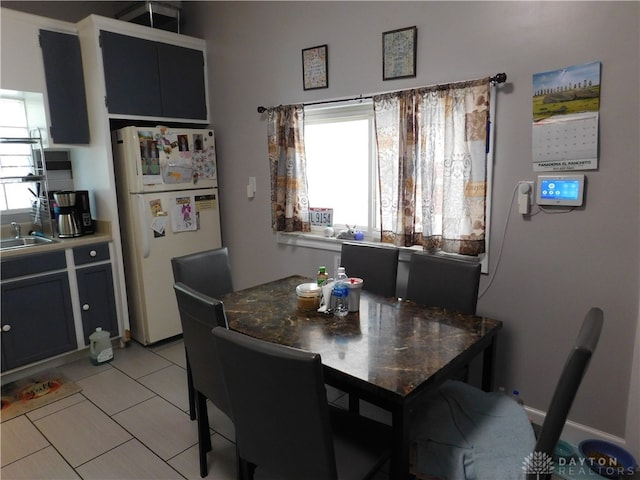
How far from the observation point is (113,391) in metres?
2.78

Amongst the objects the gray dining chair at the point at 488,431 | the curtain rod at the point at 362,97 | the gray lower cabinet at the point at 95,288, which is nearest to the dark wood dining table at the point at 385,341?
the gray dining chair at the point at 488,431

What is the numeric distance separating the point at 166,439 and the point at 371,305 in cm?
134

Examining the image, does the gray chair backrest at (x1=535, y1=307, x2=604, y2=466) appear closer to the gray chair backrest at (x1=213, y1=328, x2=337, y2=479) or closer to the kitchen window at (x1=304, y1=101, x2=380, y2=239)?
the gray chair backrest at (x1=213, y1=328, x2=337, y2=479)

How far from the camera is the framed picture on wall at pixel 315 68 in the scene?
2.88m

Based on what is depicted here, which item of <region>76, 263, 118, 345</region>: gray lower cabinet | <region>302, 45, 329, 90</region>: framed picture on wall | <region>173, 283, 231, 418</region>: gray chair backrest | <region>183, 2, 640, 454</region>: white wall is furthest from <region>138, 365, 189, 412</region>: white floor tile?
<region>302, 45, 329, 90</region>: framed picture on wall

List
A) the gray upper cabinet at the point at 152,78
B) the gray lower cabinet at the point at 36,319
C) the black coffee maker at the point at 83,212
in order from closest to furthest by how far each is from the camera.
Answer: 1. the gray lower cabinet at the point at 36,319
2. the gray upper cabinet at the point at 152,78
3. the black coffee maker at the point at 83,212

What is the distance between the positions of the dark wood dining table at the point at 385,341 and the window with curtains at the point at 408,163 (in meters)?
0.56

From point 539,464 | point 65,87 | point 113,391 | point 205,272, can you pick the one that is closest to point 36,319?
point 113,391

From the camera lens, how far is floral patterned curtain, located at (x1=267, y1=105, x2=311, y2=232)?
10.1 feet

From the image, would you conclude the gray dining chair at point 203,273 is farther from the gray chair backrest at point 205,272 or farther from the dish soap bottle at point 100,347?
the dish soap bottle at point 100,347

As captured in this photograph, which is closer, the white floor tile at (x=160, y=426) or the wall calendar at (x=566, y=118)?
the wall calendar at (x=566, y=118)

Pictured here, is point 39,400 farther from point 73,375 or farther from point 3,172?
point 3,172

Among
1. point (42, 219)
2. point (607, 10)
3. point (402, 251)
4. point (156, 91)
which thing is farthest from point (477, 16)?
point (42, 219)

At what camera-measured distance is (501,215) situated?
2.26m
